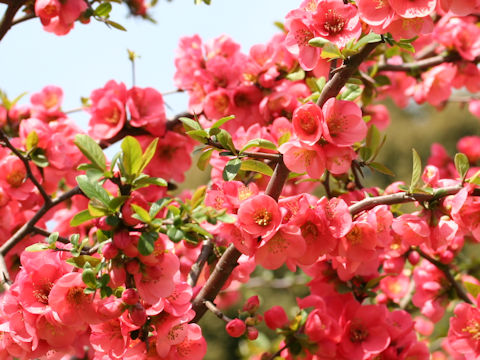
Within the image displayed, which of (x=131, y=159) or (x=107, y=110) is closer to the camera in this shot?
(x=131, y=159)

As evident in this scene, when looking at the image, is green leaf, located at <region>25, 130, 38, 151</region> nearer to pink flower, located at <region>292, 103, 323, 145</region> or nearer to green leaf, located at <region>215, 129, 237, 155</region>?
green leaf, located at <region>215, 129, 237, 155</region>

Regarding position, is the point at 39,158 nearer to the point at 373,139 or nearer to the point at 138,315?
the point at 138,315

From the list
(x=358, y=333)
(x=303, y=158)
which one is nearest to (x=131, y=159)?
(x=303, y=158)

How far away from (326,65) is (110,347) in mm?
666

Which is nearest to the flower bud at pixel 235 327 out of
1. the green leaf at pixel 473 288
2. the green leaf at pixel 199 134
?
the green leaf at pixel 199 134

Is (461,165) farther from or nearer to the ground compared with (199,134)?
nearer to the ground

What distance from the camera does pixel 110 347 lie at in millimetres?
972

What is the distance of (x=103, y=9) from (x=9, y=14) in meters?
0.21

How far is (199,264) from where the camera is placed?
124 centimetres

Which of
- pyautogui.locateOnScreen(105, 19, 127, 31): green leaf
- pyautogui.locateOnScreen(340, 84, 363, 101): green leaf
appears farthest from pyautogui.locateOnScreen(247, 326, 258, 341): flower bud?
pyautogui.locateOnScreen(105, 19, 127, 31): green leaf

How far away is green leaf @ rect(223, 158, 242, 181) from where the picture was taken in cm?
94

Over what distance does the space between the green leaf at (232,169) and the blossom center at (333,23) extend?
283mm

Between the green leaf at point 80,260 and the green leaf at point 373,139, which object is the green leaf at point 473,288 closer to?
the green leaf at point 373,139

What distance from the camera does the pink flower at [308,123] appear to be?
36.5 inches
